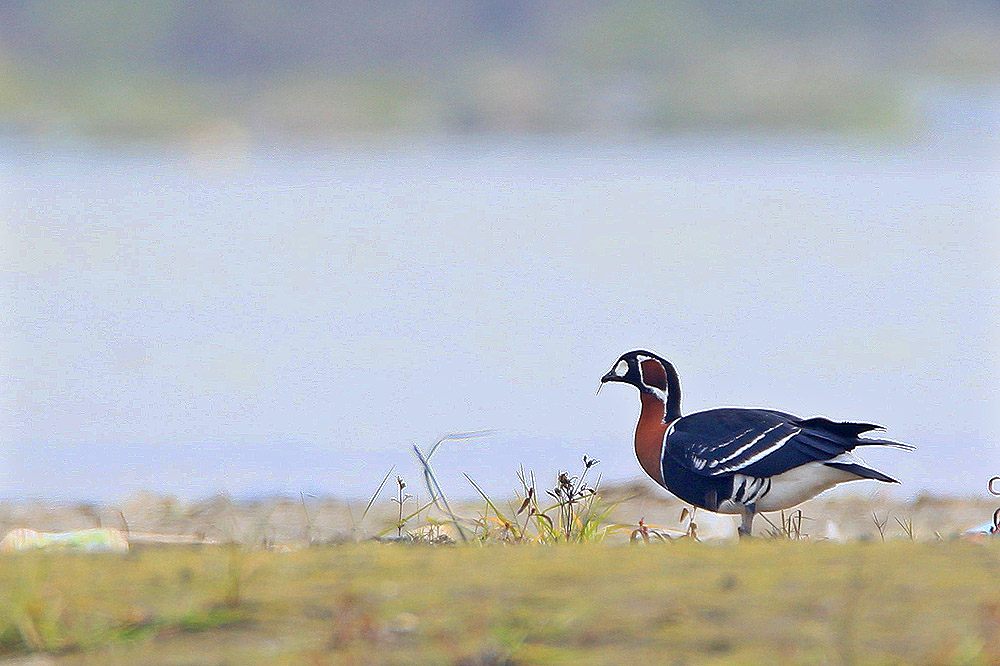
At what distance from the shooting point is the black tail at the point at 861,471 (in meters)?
3.93

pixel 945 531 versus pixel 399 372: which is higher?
pixel 399 372

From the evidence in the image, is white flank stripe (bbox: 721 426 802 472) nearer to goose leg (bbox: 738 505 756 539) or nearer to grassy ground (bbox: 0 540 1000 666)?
goose leg (bbox: 738 505 756 539)

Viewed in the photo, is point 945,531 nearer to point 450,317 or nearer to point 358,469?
point 358,469

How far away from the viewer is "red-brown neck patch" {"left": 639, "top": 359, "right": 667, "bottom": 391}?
4570 millimetres

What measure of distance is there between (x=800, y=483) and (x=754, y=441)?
0.16 metres

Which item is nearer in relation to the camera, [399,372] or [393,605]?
[393,605]

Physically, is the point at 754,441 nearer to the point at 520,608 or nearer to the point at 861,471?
the point at 861,471

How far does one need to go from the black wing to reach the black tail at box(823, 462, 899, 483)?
0.03 m

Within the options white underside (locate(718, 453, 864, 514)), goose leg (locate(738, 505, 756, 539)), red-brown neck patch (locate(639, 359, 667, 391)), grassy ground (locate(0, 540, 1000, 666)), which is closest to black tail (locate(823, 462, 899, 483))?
white underside (locate(718, 453, 864, 514))

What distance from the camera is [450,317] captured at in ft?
40.4

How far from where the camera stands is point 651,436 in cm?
443

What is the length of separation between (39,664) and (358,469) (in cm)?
528

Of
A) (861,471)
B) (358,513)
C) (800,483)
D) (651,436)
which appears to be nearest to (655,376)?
(651,436)

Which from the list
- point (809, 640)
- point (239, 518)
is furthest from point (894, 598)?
point (239, 518)
